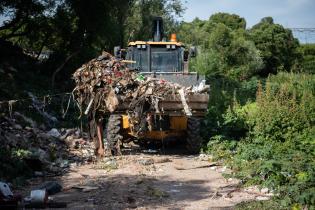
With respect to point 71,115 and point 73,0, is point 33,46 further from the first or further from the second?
point 71,115

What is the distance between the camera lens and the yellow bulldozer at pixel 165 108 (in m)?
10.6

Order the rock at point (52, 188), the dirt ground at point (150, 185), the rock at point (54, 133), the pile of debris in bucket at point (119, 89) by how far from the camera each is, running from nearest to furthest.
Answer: the dirt ground at point (150, 185) < the rock at point (52, 188) < the pile of debris in bucket at point (119, 89) < the rock at point (54, 133)

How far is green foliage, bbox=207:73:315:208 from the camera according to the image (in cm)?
718

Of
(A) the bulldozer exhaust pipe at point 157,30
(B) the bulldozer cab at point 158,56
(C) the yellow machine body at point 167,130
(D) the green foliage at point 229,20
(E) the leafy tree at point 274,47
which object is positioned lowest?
(C) the yellow machine body at point 167,130

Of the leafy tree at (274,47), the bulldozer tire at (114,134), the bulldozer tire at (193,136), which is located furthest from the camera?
the leafy tree at (274,47)

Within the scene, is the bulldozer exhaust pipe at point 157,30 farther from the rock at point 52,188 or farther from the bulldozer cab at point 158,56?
the rock at point 52,188

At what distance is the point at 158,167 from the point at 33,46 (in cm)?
1571

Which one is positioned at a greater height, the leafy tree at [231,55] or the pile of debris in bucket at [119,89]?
the leafy tree at [231,55]

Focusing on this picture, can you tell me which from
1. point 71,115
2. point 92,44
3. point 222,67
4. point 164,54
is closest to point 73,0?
point 92,44

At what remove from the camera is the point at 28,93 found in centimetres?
1655

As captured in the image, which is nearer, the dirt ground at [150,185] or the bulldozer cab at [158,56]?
the dirt ground at [150,185]

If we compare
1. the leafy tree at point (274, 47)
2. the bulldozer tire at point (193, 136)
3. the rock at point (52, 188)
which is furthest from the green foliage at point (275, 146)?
the leafy tree at point (274, 47)

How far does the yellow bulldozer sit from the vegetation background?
0.81 metres

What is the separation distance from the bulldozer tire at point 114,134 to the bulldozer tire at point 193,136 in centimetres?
161
